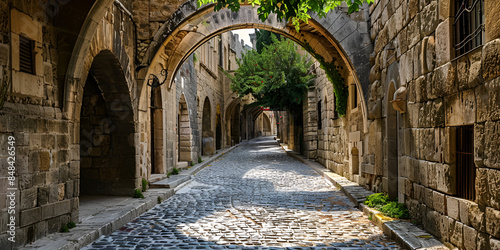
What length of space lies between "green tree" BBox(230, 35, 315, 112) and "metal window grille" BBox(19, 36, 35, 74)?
451 inches

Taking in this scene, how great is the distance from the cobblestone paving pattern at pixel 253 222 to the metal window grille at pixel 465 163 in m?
0.98

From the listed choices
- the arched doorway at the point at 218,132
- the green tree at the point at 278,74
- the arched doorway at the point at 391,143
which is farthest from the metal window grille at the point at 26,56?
the arched doorway at the point at 218,132

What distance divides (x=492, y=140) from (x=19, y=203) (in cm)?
407

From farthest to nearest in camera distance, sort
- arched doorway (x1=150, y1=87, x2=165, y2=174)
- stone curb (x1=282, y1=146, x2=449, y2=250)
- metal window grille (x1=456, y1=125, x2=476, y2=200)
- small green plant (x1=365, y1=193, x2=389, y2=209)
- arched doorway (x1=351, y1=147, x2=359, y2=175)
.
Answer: arched doorway (x1=150, y1=87, x2=165, y2=174)
arched doorway (x1=351, y1=147, x2=359, y2=175)
small green plant (x1=365, y1=193, x2=389, y2=209)
stone curb (x1=282, y1=146, x2=449, y2=250)
metal window grille (x1=456, y1=125, x2=476, y2=200)

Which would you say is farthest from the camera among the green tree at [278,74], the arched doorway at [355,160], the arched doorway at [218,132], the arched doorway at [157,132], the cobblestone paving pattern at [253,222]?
the arched doorway at [218,132]

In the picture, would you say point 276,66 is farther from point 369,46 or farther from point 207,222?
point 207,222

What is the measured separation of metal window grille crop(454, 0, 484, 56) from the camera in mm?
3400

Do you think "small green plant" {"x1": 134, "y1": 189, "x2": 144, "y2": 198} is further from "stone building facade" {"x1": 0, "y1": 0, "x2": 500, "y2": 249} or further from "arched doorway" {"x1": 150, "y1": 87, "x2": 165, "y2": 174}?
"arched doorway" {"x1": 150, "y1": 87, "x2": 165, "y2": 174}

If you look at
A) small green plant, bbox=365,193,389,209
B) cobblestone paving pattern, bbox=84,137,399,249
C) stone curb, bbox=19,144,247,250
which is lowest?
cobblestone paving pattern, bbox=84,137,399,249

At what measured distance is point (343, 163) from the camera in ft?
32.2

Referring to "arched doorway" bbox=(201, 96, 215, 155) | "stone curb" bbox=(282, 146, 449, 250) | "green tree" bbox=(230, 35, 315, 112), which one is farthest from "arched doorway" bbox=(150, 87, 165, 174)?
"arched doorway" bbox=(201, 96, 215, 155)

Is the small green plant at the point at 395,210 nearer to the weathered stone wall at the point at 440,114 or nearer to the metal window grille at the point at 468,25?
the weathered stone wall at the point at 440,114

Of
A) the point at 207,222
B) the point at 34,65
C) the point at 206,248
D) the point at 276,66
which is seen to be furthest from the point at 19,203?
the point at 276,66

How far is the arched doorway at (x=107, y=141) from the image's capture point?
715 centimetres
